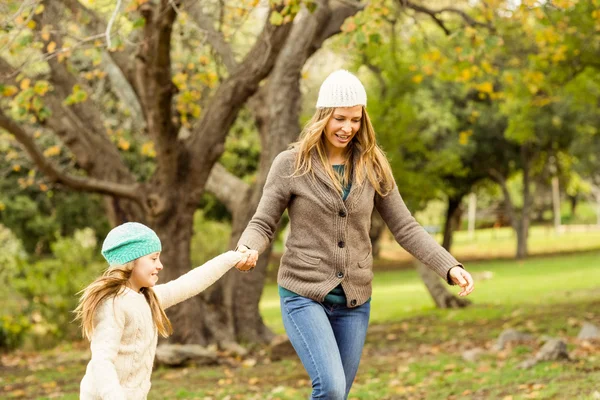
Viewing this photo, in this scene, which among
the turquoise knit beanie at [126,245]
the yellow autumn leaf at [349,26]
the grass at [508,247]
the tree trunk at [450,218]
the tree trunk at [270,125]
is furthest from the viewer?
the grass at [508,247]

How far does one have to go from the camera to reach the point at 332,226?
14.5ft

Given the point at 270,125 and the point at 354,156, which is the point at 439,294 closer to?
the point at 270,125

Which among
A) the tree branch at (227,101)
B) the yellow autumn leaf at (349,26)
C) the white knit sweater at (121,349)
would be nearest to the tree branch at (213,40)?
the tree branch at (227,101)

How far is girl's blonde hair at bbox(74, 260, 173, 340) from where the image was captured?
150 inches

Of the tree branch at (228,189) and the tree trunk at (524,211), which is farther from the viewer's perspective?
the tree trunk at (524,211)

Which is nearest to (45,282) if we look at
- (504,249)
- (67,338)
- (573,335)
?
(67,338)

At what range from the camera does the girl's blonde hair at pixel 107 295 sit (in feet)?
12.5

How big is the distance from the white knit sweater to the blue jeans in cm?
71

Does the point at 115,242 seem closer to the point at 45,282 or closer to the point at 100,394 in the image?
the point at 100,394

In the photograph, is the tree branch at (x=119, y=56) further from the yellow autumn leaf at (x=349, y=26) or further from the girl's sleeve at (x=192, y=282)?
the girl's sleeve at (x=192, y=282)

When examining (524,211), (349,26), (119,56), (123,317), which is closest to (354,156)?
(123,317)

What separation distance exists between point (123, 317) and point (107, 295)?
0.12 metres

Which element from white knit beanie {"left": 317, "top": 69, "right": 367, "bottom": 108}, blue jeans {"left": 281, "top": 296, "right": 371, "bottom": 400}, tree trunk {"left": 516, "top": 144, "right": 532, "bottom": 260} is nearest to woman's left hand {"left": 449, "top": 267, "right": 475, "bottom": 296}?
blue jeans {"left": 281, "top": 296, "right": 371, "bottom": 400}

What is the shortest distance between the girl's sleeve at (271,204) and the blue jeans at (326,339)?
0.33 meters
